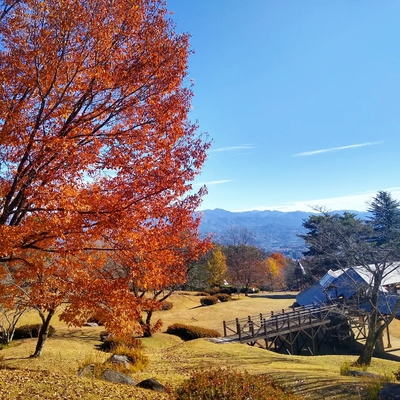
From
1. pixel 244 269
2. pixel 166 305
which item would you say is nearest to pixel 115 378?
pixel 166 305

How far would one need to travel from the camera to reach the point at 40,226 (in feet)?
20.7

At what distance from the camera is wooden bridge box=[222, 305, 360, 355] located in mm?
23812

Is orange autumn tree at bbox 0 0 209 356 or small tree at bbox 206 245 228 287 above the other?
orange autumn tree at bbox 0 0 209 356

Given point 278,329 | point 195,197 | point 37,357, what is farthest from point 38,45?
point 278,329

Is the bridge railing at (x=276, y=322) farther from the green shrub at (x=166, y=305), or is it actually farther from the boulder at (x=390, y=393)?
the boulder at (x=390, y=393)

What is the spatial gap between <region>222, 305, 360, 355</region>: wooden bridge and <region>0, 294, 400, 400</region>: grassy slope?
11.0 ft

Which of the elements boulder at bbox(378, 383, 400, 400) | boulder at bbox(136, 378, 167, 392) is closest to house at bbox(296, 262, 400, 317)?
boulder at bbox(378, 383, 400, 400)

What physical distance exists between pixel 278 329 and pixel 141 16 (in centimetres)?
2386

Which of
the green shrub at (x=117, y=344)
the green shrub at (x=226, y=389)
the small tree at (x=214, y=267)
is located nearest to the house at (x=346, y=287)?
the green shrub at (x=117, y=344)

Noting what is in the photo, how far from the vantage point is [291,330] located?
25312 millimetres

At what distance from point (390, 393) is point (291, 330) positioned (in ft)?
61.1

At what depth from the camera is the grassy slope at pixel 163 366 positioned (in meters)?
7.65

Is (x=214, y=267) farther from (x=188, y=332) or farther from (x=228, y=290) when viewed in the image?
(x=188, y=332)

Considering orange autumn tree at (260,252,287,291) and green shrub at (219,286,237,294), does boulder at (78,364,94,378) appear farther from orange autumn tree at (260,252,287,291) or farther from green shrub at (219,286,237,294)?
orange autumn tree at (260,252,287,291)
